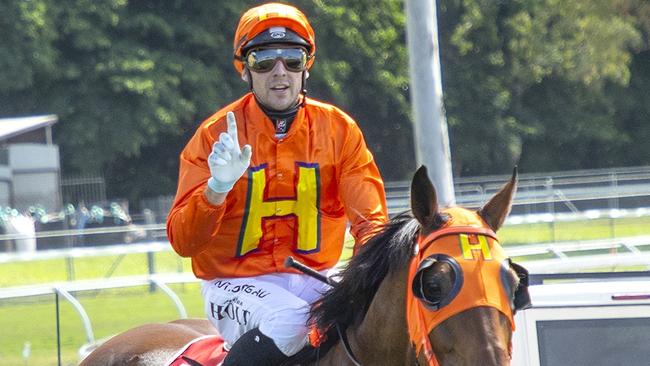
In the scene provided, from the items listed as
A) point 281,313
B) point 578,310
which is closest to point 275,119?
point 281,313

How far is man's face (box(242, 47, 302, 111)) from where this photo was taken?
413 centimetres

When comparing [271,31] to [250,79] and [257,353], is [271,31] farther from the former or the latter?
[257,353]

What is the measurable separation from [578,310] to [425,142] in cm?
399

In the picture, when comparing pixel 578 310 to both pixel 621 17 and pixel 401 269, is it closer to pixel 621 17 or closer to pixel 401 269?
pixel 401 269

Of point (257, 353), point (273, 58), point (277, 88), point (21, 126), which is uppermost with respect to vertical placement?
point (21, 126)

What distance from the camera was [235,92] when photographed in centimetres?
3747

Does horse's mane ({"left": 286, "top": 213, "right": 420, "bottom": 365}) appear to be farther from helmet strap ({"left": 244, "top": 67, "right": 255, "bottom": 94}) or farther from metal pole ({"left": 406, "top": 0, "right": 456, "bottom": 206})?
metal pole ({"left": 406, "top": 0, "right": 456, "bottom": 206})

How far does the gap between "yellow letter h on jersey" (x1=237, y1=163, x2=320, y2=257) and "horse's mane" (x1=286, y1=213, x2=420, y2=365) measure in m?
0.34

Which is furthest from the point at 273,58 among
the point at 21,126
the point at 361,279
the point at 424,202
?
the point at 21,126

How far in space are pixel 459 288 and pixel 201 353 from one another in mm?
1496

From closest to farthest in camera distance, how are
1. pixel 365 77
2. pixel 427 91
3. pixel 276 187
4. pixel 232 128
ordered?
pixel 232 128, pixel 276 187, pixel 427 91, pixel 365 77

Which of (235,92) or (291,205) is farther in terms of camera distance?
(235,92)

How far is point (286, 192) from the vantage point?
4082 mm

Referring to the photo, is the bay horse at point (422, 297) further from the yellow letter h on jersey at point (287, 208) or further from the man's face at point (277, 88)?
the man's face at point (277, 88)
